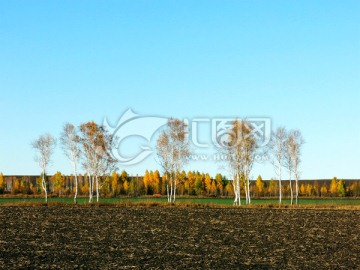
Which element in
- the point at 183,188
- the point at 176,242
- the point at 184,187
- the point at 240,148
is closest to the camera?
the point at 176,242

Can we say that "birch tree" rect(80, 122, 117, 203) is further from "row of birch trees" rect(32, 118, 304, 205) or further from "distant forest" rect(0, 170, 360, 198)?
"distant forest" rect(0, 170, 360, 198)

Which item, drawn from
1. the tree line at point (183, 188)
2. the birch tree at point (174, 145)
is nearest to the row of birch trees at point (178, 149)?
the birch tree at point (174, 145)

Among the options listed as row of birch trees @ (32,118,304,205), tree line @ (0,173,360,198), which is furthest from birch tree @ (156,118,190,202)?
tree line @ (0,173,360,198)

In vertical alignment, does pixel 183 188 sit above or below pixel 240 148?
below

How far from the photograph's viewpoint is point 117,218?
114ft

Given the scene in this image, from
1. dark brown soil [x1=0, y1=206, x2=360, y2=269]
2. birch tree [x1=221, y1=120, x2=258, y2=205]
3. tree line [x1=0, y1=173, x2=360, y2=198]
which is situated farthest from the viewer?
tree line [x1=0, y1=173, x2=360, y2=198]

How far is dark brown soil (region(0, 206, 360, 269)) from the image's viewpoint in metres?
19.3

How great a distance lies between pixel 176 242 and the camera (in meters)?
24.3

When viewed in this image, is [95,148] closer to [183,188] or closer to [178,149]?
[178,149]

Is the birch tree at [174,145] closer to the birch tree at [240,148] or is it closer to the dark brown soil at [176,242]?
the birch tree at [240,148]

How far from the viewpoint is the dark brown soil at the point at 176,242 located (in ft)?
63.5

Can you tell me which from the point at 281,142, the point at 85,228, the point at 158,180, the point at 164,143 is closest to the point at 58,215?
the point at 85,228

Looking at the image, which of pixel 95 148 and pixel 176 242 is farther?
pixel 95 148

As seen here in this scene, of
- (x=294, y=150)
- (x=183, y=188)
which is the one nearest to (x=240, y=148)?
(x=294, y=150)
